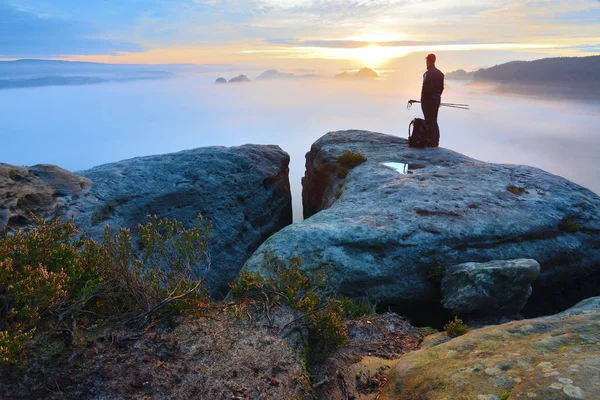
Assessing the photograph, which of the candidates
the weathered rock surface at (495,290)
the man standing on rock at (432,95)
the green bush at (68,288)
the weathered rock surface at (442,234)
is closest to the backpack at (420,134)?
the man standing on rock at (432,95)

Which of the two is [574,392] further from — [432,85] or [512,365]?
[432,85]

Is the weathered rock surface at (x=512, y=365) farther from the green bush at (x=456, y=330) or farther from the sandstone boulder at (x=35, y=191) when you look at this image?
the sandstone boulder at (x=35, y=191)

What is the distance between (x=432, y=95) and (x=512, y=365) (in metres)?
19.2

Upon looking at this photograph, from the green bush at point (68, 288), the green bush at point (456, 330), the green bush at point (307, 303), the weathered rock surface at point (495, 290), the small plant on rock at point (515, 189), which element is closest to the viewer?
the green bush at point (68, 288)

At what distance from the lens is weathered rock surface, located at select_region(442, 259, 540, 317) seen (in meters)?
9.29

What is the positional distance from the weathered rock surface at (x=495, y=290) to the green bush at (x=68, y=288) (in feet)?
20.2

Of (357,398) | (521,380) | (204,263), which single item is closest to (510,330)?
(521,380)

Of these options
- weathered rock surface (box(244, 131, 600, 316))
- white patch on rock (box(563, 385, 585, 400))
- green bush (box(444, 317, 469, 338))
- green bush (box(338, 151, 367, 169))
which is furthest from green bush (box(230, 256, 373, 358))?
green bush (box(338, 151, 367, 169))

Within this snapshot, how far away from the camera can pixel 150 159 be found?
54.5ft

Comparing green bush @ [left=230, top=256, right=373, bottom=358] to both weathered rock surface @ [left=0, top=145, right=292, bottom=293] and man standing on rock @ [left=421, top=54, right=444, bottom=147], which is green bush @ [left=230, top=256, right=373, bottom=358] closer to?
weathered rock surface @ [left=0, top=145, right=292, bottom=293]

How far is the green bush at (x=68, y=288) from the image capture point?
5.05 metres

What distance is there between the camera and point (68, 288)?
5793mm

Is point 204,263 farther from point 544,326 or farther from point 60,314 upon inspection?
point 544,326

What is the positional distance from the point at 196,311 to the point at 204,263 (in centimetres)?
770
